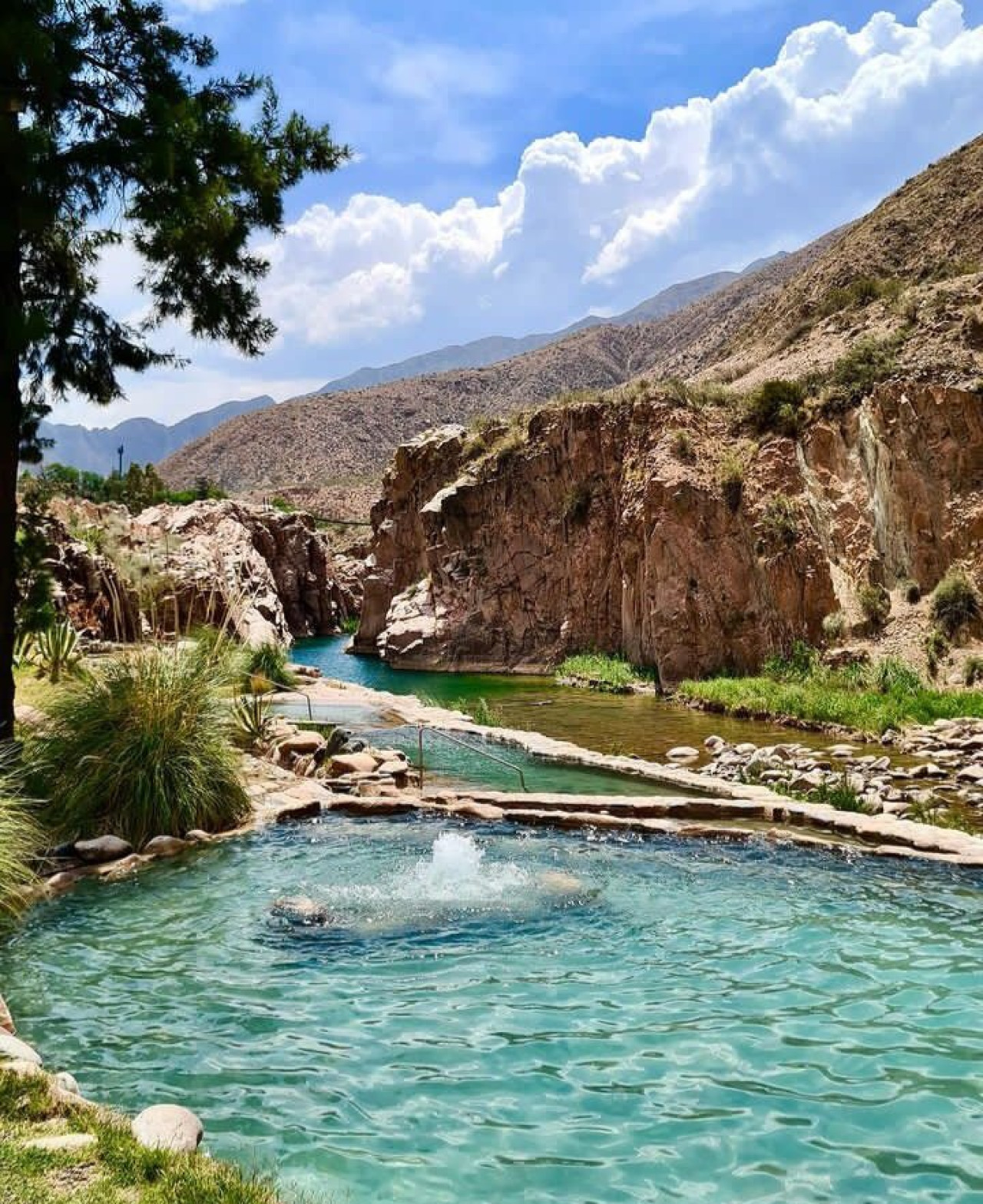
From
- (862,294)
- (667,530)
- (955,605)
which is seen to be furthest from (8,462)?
(862,294)

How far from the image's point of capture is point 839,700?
1900 cm

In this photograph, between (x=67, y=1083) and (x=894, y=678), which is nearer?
(x=67, y=1083)

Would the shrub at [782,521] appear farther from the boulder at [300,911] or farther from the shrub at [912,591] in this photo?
the boulder at [300,911]

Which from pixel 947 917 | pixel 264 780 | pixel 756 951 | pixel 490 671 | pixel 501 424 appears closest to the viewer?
pixel 756 951

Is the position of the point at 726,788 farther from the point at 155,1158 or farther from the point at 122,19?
the point at 122,19

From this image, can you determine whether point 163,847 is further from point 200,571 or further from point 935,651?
point 200,571

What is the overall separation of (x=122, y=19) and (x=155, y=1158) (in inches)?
396

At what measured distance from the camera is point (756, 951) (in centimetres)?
650

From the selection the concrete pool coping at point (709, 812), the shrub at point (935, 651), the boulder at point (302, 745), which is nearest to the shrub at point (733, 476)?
the shrub at point (935, 651)

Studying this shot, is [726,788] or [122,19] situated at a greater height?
[122,19]

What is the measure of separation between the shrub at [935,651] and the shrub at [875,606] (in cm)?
163

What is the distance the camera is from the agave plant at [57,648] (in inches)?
578

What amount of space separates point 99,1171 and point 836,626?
2244 cm

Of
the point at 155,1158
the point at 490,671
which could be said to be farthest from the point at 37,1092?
the point at 490,671
